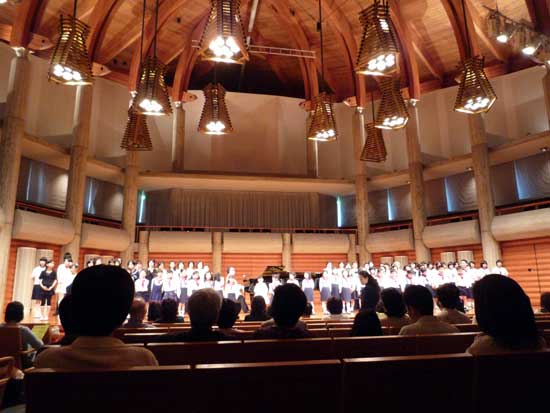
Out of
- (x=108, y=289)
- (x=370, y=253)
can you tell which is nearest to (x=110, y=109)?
(x=370, y=253)

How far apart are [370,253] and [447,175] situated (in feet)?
15.3

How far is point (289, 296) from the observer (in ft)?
8.70

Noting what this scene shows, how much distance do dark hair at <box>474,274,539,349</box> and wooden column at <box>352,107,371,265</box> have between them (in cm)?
1600

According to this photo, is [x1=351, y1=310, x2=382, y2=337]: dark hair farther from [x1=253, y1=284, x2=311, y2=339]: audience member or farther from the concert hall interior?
[x1=253, y1=284, x2=311, y2=339]: audience member

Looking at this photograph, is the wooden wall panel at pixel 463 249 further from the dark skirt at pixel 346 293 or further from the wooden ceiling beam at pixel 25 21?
the wooden ceiling beam at pixel 25 21

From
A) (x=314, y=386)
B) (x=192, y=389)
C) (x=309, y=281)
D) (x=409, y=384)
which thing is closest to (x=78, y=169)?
(x=309, y=281)

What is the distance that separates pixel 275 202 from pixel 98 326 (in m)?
17.8

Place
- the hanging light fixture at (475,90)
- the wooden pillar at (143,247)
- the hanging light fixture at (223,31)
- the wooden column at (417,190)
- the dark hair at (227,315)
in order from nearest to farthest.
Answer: the dark hair at (227,315)
the hanging light fixture at (223,31)
the hanging light fixture at (475,90)
the wooden column at (417,190)
the wooden pillar at (143,247)

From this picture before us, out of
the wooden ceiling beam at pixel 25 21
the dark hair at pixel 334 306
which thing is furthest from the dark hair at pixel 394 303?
the wooden ceiling beam at pixel 25 21

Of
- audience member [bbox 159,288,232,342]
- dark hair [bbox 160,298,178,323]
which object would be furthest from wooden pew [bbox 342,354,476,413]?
dark hair [bbox 160,298,178,323]

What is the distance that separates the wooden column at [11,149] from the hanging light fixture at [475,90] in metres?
11.7

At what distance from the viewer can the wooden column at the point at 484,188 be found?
13977mm

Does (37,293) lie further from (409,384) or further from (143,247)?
(409,384)

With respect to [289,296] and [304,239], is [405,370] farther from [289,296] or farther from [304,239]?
[304,239]
